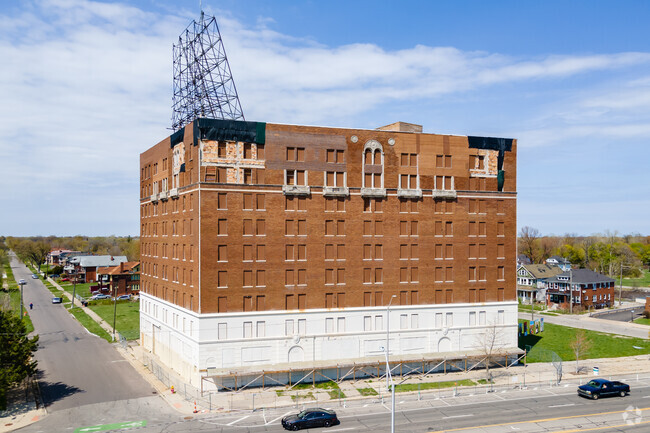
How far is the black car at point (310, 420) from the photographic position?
1678 inches

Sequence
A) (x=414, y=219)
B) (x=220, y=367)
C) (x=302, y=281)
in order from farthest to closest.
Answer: (x=414, y=219), (x=302, y=281), (x=220, y=367)

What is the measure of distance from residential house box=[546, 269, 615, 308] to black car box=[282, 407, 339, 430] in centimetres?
8489

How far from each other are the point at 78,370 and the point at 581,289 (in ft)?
328

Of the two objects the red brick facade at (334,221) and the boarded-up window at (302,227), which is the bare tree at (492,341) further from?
the boarded-up window at (302,227)

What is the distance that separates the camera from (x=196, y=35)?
7038cm

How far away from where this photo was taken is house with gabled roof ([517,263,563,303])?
4843 inches

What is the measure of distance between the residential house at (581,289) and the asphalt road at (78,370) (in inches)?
3573

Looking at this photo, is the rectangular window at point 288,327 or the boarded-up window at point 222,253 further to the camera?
the rectangular window at point 288,327

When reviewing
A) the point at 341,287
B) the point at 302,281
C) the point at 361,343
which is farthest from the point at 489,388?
the point at 302,281

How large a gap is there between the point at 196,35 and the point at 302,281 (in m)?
36.8

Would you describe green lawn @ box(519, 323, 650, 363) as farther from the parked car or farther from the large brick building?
the parked car

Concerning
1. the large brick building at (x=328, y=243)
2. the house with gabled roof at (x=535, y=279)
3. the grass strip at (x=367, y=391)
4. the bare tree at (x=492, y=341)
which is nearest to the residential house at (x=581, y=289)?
the house with gabled roof at (x=535, y=279)

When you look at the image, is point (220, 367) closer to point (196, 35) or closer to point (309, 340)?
point (309, 340)

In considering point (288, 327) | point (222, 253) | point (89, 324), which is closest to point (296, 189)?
point (222, 253)
